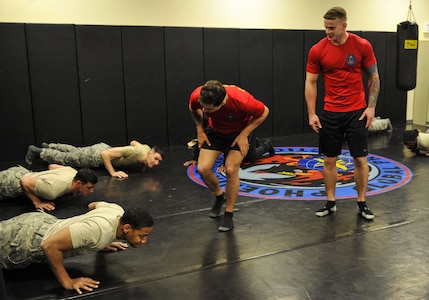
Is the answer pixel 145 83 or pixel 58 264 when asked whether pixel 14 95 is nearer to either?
pixel 145 83

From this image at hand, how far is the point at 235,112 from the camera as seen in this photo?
3.62 meters

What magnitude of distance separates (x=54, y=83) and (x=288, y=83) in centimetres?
387

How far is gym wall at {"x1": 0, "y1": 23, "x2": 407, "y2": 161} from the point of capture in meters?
6.31

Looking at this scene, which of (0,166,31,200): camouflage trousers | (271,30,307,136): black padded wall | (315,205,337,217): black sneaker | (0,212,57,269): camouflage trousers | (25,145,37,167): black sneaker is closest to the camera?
(0,212,57,269): camouflage trousers

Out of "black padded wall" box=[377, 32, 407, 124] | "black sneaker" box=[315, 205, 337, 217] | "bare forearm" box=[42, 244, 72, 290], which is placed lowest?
"black sneaker" box=[315, 205, 337, 217]

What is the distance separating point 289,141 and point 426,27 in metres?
4.02

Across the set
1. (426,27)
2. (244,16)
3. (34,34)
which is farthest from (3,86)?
(426,27)

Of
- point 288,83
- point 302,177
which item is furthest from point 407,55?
point 302,177

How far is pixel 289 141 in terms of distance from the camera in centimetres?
758

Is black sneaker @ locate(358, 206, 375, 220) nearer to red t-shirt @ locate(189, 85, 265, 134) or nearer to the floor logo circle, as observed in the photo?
the floor logo circle

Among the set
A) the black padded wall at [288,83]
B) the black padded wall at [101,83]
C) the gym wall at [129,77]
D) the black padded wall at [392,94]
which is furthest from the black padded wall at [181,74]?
the black padded wall at [392,94]

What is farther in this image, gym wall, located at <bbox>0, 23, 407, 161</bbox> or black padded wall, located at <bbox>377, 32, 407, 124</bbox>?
black padded wall, located at <bbox>377, 32, 407, 124</bbox>

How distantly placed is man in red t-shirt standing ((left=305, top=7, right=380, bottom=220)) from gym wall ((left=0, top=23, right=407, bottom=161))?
3630mm

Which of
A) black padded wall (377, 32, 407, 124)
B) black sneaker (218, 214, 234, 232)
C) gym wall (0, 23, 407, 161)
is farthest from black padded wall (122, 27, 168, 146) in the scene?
black padded wall (377, 32, 407, 124)
